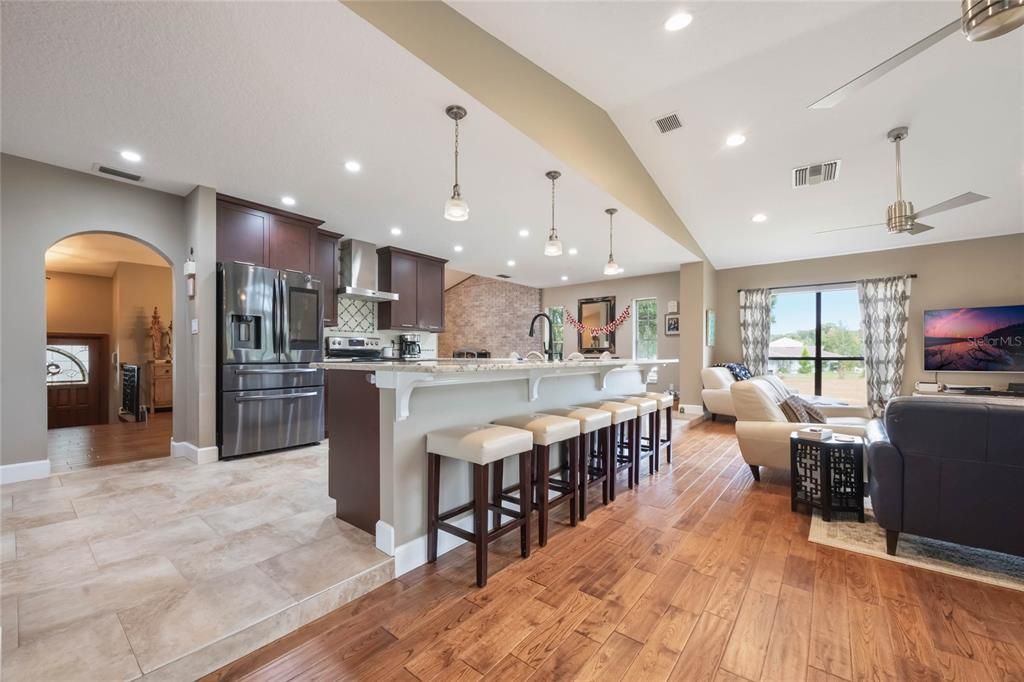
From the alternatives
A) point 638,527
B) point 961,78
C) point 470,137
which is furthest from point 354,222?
point 961,78

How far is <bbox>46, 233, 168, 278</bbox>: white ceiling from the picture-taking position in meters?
5.49

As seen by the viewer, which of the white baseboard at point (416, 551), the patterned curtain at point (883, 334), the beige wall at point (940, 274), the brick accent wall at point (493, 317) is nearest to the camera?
the white baseboard at point (416, 551)

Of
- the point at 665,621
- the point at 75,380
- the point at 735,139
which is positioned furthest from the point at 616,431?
the point at 75,380

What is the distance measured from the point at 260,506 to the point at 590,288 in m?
7.45

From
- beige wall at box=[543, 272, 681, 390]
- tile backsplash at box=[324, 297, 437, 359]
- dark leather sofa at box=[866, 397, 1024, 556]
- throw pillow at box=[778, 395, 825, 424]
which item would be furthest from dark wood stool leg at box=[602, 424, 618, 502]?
beige wall at box=[543, 272, 681, 390]

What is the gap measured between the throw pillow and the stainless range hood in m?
4.75

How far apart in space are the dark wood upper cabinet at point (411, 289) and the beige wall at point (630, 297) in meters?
3.61

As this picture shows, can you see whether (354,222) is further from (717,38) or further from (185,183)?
(717,38)

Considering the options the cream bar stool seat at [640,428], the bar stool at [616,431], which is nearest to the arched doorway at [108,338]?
the bar stool at [616,431]

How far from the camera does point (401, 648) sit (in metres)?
1.49

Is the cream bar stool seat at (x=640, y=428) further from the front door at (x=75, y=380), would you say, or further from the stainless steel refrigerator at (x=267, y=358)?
the front door at (x=75, y=380)

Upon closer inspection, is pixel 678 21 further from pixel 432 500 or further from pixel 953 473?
pixel 432 500

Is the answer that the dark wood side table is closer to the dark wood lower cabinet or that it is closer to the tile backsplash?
the dark wood lower cabinet

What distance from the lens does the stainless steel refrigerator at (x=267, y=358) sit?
3.55 m
